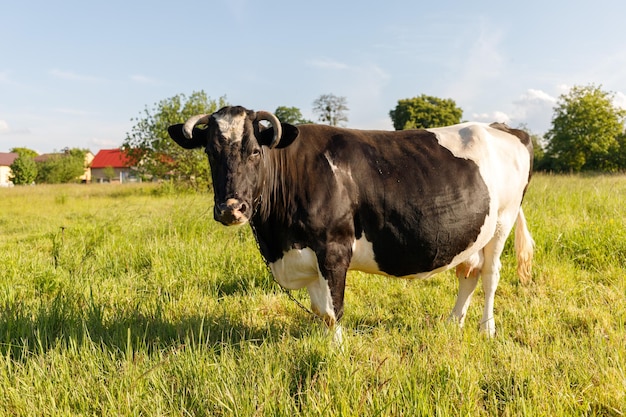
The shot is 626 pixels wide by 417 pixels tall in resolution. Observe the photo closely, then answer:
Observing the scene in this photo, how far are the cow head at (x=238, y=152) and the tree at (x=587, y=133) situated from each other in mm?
40883

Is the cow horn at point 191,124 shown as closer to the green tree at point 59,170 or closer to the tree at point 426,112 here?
the tree at point 426,112

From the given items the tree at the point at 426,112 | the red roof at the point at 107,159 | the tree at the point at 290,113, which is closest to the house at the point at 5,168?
the red roof at the point at 107,159

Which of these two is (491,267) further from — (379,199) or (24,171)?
(24,171)

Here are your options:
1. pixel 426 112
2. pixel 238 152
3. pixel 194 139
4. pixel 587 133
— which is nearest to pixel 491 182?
pixel 238 152

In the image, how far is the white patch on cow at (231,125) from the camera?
9.35 feet

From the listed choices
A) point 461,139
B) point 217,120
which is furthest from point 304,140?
point 461,139

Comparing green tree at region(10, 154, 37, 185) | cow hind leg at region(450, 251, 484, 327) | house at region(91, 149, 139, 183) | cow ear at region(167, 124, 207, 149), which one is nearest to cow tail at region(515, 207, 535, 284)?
cow hind leg at region(450, 251, 484, 327)

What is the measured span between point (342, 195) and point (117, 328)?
6.45 ft

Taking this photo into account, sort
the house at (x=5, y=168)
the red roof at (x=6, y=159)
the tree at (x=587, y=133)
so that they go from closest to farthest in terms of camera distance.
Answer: the tree at (x=587, y=133) → the house at (x=5, y=168) → the red roof at (x=6, y=159)

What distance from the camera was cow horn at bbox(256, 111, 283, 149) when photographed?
9.53 ft

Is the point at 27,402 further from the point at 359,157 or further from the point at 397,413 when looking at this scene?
the point at 359,157

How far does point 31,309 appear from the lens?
3.65 m

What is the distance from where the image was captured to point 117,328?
10.6 ft

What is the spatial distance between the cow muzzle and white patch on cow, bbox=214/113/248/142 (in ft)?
1.45
